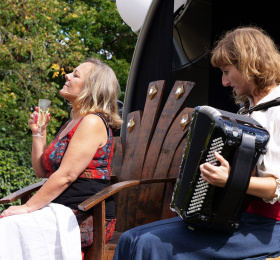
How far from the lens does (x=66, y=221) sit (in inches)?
113

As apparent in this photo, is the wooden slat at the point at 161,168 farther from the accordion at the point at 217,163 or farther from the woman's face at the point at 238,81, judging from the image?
the accordion at the point at 217,163

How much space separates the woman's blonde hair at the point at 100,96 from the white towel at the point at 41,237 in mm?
652

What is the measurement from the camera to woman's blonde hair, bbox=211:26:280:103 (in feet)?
7.94

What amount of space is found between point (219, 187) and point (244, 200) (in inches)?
4.9

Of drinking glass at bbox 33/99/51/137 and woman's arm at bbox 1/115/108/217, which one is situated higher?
drinking glass at bbox 33/99/51/137

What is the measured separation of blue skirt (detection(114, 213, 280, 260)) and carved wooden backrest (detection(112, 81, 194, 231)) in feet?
3.45

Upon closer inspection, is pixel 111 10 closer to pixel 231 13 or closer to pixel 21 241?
pixel 231 13

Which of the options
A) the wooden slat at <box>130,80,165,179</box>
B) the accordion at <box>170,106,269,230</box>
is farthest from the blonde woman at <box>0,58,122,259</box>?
the accordion at <box>170,106,269,230</box>

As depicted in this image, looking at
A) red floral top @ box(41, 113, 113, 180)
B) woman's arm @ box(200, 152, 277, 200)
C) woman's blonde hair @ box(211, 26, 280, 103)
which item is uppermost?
woman's blonde hair @ box(211, 26, 280, 103)

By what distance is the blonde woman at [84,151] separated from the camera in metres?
2.96

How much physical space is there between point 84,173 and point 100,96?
1.65ft

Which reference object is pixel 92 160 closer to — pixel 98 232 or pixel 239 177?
pixel 98 232

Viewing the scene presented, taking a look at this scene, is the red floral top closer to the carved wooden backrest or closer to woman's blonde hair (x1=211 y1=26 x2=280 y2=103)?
the carved wooden backrest

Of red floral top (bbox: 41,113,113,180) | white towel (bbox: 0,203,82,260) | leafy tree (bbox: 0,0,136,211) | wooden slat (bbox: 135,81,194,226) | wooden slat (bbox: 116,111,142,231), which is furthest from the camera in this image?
leafy tree (bbox: 0,0,136,211)
